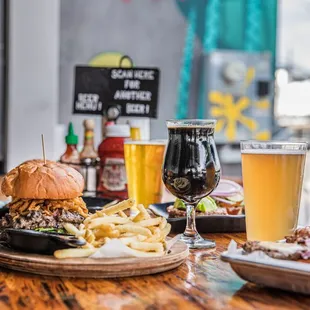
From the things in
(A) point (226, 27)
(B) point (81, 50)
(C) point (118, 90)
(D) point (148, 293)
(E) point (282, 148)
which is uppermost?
(A) point (226, 27)

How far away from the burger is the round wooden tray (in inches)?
6.7

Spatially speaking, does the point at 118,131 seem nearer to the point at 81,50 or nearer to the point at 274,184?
the point at 274,184

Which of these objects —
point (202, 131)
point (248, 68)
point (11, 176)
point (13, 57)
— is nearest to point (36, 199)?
point (11, 176)

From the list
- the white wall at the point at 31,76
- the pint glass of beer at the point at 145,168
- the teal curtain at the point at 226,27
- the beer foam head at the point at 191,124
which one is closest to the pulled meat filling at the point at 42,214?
the beer foam head at the point at 191,124

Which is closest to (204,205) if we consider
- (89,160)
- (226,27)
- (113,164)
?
(113,164)

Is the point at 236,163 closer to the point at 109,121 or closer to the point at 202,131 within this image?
the point at 109,121

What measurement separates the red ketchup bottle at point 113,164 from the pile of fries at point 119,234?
89cm

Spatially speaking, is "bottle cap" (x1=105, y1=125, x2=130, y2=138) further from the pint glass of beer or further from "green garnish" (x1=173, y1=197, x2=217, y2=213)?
"green garnish" (x1=173, y1=197, x2=217, y2=213)

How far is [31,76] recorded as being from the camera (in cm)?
493

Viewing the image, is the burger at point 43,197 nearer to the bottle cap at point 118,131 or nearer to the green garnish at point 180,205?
the green garnish at point 180,205

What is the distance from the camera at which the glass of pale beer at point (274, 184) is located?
133 cm

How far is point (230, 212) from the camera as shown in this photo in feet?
5.56

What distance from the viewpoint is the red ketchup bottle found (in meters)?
2.07

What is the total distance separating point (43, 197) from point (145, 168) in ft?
2.01
